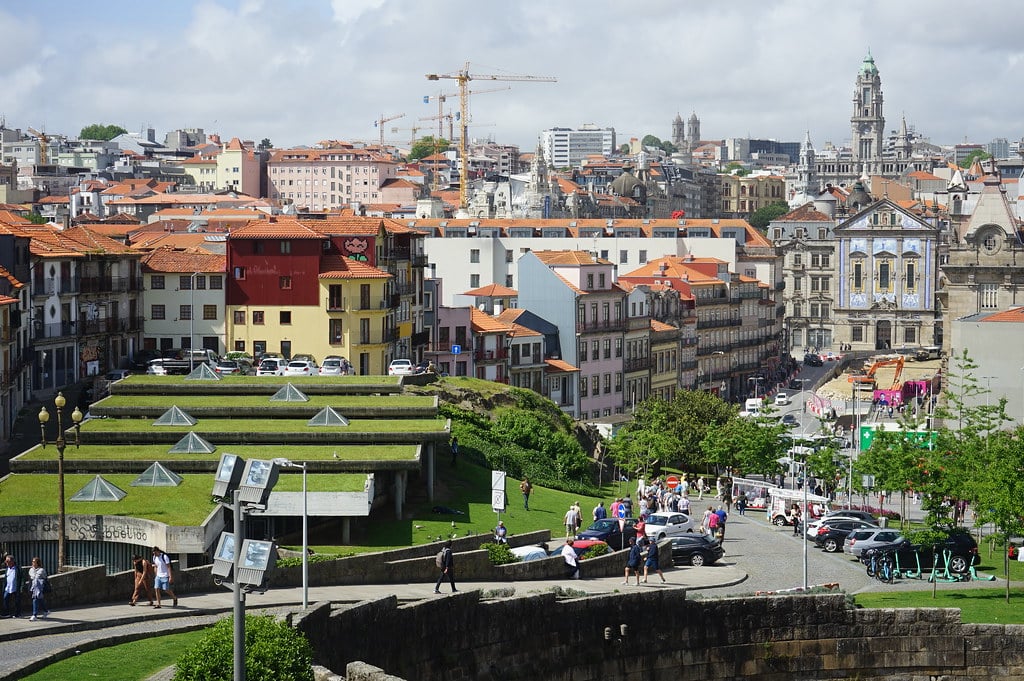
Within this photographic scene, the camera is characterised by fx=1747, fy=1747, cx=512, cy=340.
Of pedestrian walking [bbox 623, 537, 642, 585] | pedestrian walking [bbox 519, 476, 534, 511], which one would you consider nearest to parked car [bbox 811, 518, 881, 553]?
pedestrian walking [bbox 519, 476, 534, 511]

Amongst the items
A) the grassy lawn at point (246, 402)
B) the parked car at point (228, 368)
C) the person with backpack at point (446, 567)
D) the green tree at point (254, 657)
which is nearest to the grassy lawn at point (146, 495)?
the person with backpack at point (446, 567)

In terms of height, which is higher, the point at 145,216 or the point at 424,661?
the point at 145,216

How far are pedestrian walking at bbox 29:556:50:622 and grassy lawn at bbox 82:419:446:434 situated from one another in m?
19.9

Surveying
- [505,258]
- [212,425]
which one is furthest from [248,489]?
[505,258]

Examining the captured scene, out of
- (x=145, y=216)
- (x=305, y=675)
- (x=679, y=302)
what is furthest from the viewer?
(x=145, y=216)

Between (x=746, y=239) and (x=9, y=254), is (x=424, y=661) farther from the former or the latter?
(x=746, y=239)

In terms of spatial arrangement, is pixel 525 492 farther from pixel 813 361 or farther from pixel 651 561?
pixel 813 361

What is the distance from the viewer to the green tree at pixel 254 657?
23812 mm

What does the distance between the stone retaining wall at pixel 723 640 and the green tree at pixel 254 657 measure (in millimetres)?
10228

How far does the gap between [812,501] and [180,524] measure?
96.3ft

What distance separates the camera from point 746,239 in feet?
561

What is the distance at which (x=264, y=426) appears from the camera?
54.2m

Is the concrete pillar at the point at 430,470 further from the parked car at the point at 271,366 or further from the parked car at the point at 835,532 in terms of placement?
the parked car at the point at 271,366

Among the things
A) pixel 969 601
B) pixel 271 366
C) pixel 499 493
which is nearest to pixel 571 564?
pixel 499 493
